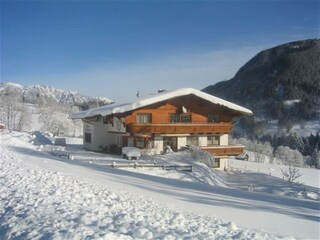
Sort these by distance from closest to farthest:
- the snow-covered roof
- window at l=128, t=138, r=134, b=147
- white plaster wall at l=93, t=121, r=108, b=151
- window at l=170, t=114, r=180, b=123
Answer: the snow-covered roof, window at l=128, t=138, r=134, b=147, window at l=170, t=114, r=180, b=123, white plaster wall at l=93, t=121, r=108, b=151

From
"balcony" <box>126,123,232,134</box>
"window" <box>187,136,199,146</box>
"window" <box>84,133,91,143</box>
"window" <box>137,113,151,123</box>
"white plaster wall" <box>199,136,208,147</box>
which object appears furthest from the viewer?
"window" <box>84,133,91,143</box>

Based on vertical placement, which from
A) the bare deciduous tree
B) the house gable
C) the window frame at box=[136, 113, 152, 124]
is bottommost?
the bare deciduous tree

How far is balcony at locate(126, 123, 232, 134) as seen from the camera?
1268 inches

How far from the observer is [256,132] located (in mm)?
124375

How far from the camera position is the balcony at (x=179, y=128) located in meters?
32.2

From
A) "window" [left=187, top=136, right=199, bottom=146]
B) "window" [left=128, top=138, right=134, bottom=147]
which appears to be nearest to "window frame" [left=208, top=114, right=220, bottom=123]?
"window" [left=187, top=136, right=199, bottom=146]

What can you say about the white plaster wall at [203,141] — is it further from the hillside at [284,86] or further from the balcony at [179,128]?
the hillside at [284,86]

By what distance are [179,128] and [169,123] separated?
38.9 inches

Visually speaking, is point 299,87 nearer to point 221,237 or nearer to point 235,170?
point 235,170

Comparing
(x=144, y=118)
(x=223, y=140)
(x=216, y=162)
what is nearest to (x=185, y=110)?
(x=144, y=118)

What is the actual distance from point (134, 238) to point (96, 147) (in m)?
30.0

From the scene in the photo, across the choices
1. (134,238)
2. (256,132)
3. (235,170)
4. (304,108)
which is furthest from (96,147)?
(304,108)

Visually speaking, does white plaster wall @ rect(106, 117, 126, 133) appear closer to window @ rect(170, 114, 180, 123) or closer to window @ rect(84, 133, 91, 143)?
window @ rect(84, 133, 91, 143)

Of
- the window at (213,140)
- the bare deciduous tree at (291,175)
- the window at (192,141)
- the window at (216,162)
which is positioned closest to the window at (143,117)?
the window at (192,141)
